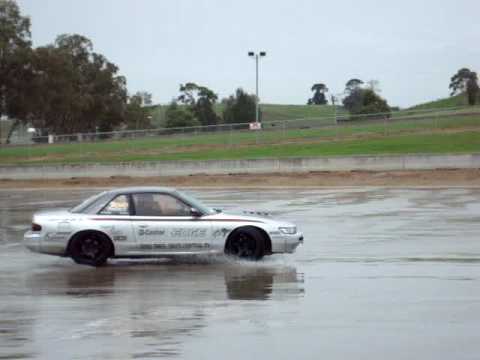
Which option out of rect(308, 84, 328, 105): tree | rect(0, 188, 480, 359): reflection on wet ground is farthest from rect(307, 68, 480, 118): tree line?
rect(0, 188, 480, 359): reflection on wet ground

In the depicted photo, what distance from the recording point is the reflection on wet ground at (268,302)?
8.18 m

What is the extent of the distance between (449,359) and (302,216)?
14.4 metres

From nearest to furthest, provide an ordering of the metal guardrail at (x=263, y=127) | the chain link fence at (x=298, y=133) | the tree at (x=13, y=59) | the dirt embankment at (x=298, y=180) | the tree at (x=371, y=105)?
the dirt embankment at (x=298, y=180)
the chain link fence at (x=298, y=133)
the metal guardrail at (x=263, y=127)
the tree at (x=13, y=59)
the tree at (x=371, y=105)

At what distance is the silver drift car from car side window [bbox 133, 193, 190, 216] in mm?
23

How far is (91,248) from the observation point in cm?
1402

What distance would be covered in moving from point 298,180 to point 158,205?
25.7 metres

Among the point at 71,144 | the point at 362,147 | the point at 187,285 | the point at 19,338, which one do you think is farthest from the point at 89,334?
the point at 71,144

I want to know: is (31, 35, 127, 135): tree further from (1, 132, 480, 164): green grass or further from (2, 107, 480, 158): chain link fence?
(1, 132, 480, 164): green grass

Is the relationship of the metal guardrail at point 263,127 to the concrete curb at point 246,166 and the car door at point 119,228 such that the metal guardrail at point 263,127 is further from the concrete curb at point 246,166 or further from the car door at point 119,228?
the car door at point 119,228

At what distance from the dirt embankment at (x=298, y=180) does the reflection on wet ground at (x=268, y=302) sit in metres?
18.8

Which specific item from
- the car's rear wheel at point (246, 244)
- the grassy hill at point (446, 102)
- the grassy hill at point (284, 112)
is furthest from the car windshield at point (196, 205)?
the grassy hill at point (284, 112)

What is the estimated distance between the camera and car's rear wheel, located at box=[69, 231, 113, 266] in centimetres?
1395

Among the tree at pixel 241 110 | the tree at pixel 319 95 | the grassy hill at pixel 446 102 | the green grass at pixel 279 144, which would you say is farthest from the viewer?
the tree at pixel 319 95

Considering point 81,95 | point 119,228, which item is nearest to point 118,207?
point 119,228
